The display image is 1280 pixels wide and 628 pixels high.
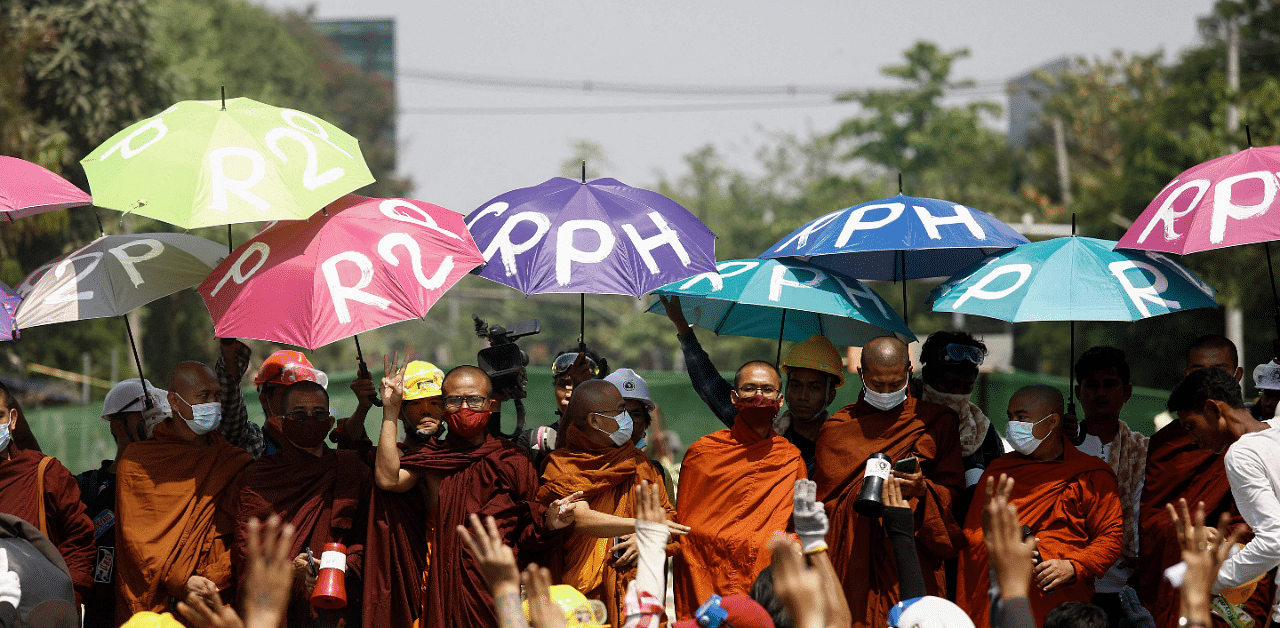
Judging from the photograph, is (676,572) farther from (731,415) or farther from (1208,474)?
(1208,474)

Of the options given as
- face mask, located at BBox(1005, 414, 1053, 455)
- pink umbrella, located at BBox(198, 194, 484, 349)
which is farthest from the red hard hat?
face mask, located at BBox(1005, 414, 1053, 455)

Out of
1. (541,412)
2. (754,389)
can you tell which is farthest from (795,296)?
(541,412)

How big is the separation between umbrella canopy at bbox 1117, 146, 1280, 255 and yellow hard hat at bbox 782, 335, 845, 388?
1.38 m

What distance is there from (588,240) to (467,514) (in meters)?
1.32

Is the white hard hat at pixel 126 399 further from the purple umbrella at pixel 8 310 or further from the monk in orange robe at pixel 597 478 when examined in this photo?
the monk in orange robe at pixel 597 478

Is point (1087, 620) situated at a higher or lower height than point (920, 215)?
lower

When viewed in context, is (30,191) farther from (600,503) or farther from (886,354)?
(886,354)

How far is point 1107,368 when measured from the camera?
228 inches

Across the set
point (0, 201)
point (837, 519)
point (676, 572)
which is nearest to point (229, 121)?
point (0, 201)

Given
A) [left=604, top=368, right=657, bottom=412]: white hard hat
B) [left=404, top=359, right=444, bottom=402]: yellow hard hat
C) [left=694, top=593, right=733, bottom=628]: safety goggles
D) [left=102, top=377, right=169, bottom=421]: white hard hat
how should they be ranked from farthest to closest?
[left=604, top=368, right=657, bottom=412]: white hard hat, [left=102, top=377, right=169, bottom=421]: white hard hat, [left=404, top=359, right=444, bottom=402]: yellow hard hat, [left=694, top=593, right=733, bottom=628]: safety goggles

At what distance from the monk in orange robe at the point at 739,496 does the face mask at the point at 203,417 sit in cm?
200

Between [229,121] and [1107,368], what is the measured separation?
4084 millimetres

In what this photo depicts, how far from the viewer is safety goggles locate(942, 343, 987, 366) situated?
5.60 m

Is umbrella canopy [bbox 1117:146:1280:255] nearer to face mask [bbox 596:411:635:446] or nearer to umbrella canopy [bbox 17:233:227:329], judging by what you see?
face mask [bbox 596:411:635:446]
